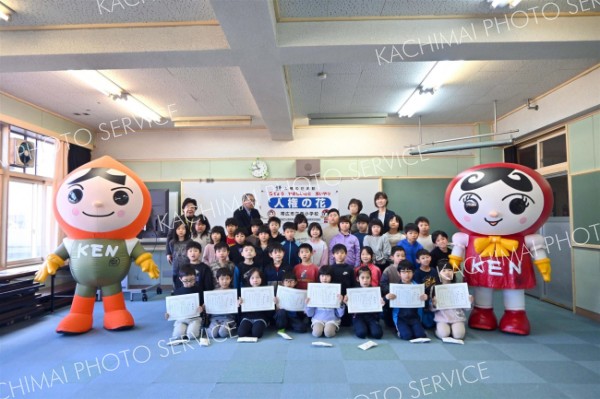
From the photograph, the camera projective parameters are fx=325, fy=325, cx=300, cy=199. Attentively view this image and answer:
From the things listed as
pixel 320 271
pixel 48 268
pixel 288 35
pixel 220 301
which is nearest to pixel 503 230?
pixel 320 271

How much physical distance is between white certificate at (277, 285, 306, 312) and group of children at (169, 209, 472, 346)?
65mm

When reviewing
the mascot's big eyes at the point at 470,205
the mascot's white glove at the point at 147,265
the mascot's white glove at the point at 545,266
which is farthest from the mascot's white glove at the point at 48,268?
the mascot's white glove at the point at 545,266

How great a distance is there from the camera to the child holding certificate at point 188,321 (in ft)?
10.6

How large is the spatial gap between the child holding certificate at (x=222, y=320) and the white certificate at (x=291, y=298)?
0.55 metres

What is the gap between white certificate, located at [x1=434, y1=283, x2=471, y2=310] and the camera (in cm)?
324

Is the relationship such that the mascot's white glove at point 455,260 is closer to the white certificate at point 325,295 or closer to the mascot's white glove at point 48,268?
the white certificate at point 325,295

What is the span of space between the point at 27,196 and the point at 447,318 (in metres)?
6.14

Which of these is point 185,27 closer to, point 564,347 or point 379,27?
point 379,27

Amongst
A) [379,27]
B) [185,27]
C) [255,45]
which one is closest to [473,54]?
[379,27]

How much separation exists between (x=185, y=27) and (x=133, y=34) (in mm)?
483

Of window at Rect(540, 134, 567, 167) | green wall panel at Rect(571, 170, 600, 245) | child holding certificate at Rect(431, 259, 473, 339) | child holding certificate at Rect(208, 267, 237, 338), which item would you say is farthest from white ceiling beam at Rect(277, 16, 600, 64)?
child holding certificate at Rect(208, 267, 237, 338)

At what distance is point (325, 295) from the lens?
324cm

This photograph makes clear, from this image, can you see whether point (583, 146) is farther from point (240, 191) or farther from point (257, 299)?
point (240, 191)

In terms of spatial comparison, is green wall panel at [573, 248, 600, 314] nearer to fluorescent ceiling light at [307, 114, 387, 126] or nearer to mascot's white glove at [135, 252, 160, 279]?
fluorescent ceiling light at [307, 114, 387, 126]
